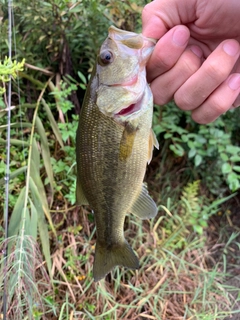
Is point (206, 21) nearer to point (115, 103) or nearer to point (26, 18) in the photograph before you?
point (115, 103)

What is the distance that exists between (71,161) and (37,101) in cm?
48

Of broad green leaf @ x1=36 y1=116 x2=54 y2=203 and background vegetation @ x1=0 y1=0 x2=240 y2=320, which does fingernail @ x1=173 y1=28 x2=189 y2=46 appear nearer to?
background vegetation @ x1=0 y1=0 x2=240 y2=320

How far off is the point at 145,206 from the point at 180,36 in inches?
25.5

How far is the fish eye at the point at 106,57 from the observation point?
1.24m

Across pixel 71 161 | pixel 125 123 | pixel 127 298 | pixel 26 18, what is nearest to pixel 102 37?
pixel 26 18

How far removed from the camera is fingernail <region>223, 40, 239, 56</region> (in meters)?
1.18

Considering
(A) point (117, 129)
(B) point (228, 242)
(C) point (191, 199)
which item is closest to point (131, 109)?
(A) point (117, 129)

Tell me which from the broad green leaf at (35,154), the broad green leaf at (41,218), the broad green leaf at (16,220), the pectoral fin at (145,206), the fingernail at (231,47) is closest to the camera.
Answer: the fingernail at (231,47)

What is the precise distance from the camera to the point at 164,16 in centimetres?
124

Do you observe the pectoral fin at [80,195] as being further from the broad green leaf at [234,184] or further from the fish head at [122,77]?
the broad green leaf at [234,184]

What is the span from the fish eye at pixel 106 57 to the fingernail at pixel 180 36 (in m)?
0.23

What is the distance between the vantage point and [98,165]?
51.9 inches

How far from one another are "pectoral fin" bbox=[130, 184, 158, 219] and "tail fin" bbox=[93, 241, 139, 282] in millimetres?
181

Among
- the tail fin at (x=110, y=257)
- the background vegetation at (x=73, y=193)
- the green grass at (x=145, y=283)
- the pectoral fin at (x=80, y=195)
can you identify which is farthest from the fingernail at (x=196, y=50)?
the green grass at (x=145, y=283)
